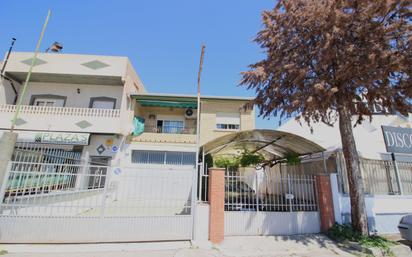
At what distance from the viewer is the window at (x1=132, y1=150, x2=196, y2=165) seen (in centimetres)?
1469

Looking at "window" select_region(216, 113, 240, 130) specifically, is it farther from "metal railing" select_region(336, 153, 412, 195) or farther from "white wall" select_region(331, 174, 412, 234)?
"white wall" select_region(331, 174, 412, 234)

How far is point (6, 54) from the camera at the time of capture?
13883 millimetres

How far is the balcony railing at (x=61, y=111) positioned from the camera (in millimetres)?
13227

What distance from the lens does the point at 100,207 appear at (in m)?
6.36

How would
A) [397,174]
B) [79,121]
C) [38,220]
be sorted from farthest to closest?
[79,121] < [397,174] < [38,220]

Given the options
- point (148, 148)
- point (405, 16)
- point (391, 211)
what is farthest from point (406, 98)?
point (148, 148)

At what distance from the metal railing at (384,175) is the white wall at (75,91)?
15074mm

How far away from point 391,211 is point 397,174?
1.90m

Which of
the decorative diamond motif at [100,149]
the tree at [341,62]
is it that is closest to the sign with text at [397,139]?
the tree at [341,62]

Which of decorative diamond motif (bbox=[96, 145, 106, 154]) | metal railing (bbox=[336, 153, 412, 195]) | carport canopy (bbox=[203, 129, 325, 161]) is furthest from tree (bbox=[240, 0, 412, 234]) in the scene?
decorative diamond motif (bbox=[96, 145, 106, 154])

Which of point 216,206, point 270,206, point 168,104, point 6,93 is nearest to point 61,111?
point 6,93

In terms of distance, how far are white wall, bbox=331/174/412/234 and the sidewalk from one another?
152cm

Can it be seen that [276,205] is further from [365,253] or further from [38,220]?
[38,220]

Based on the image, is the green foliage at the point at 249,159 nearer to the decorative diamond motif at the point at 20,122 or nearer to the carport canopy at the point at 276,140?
the carport canopy at the point at 276,140
